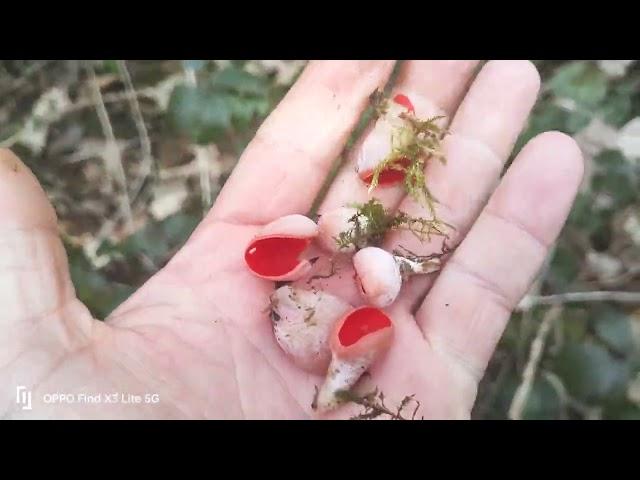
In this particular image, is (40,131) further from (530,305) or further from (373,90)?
(530,305)

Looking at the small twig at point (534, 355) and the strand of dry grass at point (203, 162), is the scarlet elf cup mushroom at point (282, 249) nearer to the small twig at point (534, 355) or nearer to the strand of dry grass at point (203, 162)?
the strand of dry grass at point (203, 162)

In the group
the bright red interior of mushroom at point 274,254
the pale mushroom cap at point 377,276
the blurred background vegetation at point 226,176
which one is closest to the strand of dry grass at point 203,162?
the blurred background vegetation at point 226,176

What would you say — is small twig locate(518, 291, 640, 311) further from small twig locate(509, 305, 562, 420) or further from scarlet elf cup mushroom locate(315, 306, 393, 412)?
scarlet elf cup mushroom locate(315, 306, 393, 412)

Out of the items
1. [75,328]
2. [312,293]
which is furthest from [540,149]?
[75,328]

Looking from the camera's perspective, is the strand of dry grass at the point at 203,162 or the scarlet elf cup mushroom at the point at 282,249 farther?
the strand of dry grass at the point at 203,162

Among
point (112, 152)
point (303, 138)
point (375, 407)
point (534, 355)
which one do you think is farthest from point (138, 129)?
point (534, 355)

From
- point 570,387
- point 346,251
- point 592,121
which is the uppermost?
point 592,121
